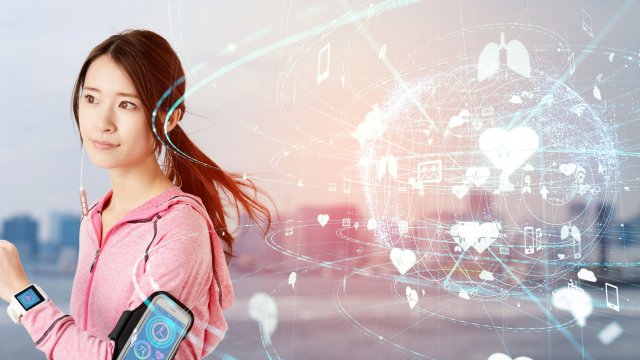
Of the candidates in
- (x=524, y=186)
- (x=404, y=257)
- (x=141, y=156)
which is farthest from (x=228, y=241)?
(x=524, y=186)

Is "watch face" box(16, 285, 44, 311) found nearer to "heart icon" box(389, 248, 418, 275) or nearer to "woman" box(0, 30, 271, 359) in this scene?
"woman" box(0, 30, 271, 359)

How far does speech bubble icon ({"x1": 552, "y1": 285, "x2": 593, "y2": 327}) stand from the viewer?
2.52 m

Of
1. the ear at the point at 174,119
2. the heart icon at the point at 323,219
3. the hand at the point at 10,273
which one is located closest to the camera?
the hand at the point at 10,273

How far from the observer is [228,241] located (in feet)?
6.67

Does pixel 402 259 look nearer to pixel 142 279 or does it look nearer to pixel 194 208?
pixel 194 208

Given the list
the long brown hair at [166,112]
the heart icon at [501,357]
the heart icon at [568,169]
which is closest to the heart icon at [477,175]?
the heart icon at [568,169]

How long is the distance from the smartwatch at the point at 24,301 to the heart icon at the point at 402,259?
4.22ft

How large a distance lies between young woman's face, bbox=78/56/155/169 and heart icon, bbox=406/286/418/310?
3.73 ft

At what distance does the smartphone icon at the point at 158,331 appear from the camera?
1.48m

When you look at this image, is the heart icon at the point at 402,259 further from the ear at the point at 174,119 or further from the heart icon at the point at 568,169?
the ear at the point at 174,119

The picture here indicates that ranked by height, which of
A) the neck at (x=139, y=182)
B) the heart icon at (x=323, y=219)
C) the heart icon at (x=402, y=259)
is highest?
the neck at (x=139, y=182)

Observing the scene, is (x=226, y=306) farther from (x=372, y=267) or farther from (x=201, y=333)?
(x=372, y=267)

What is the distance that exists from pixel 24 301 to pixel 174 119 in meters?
0.62

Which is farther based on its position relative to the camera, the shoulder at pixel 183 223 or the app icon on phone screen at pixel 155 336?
the shoulder at pixel 183 223
